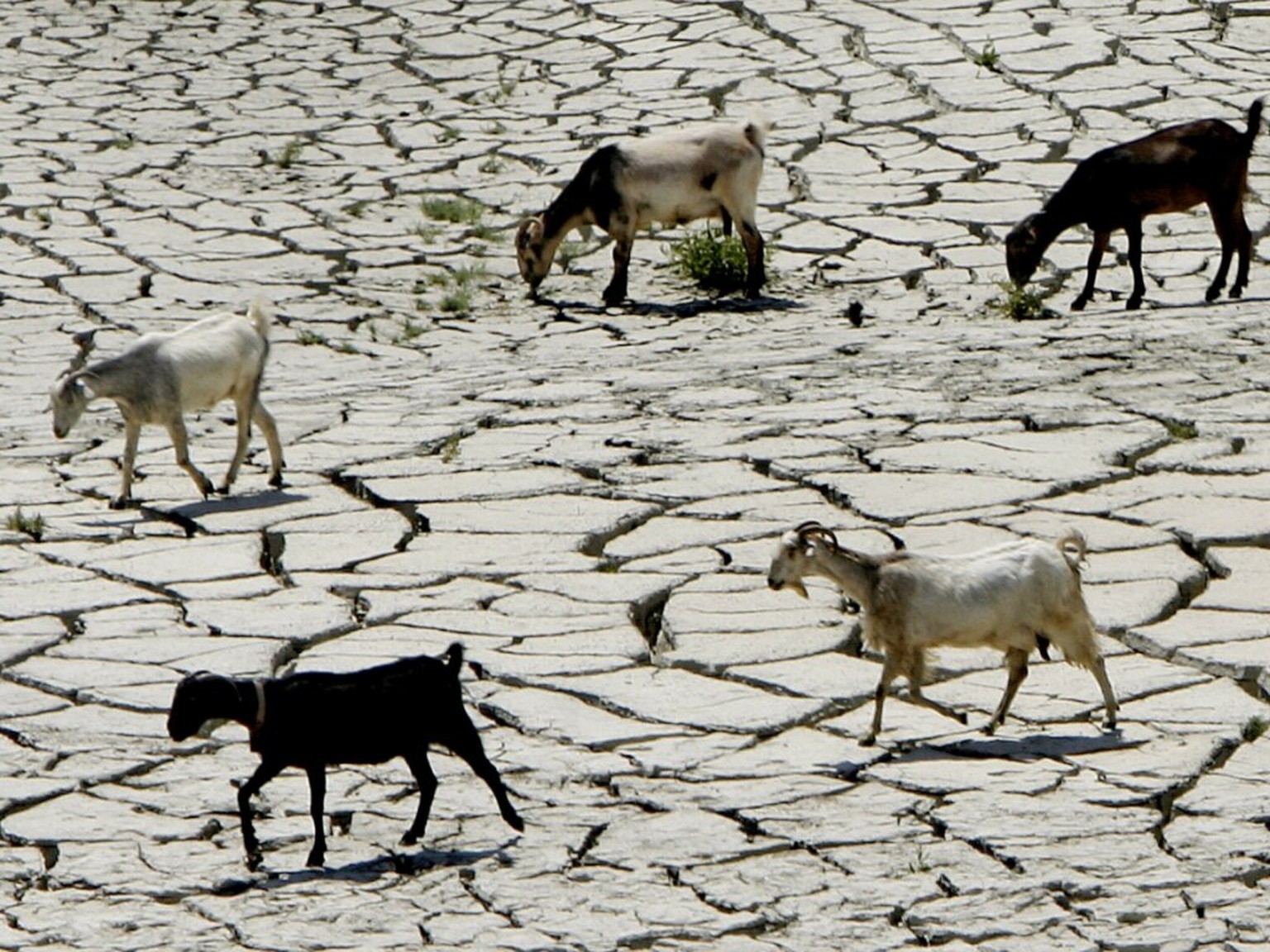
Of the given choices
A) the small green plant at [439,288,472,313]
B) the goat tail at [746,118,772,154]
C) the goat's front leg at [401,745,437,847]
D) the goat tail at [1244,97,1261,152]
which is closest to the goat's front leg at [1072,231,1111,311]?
the goat tail at [1244,97,1261,152]

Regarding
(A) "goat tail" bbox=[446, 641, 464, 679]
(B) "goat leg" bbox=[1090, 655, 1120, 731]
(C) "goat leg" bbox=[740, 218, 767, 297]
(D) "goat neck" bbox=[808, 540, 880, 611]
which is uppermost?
(A) "goat tail" bbox=[446, 641, 464, 679]

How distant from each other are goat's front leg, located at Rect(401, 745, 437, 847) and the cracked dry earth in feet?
0.29

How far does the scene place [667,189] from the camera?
14.9 m

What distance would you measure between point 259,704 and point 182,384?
4556 millimetres

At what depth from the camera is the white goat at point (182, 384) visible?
35.4 feet

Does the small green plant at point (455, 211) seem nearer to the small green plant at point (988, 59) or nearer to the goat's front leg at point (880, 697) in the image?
the small green plant at point (988, 59)

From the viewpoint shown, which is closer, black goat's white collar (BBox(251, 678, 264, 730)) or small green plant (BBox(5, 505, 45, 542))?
black goat's white collar (BBox(251, 678, 264, 730))

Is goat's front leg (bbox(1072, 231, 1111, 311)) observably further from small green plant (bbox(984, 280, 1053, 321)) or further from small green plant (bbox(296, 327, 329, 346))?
small green plant (bbox(296, 327, 329, 346))

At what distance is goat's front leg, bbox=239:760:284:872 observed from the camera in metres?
6.50

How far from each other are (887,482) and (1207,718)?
3.03m

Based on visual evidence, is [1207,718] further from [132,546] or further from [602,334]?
[602,334]

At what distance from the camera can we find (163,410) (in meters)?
10.8

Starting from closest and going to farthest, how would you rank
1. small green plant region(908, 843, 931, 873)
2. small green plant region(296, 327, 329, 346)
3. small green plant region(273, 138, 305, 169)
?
1. small green plant region(908, 843, 931, 873)
2. small green plant region(296, 327, 329, 346)
3. small green plant region(273, 138, 305, 169)

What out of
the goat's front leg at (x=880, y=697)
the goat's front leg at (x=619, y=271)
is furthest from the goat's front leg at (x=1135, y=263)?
the goat's front leg at (x=880, y=697)
